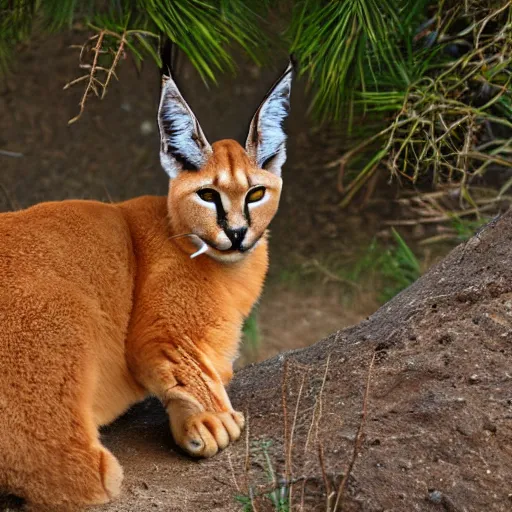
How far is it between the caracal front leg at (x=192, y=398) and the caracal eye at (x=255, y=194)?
65cm

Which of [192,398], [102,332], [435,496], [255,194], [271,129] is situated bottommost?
[435,496]

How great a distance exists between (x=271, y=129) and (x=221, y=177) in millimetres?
365

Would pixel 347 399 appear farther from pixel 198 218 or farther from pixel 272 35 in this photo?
pixel 272 35

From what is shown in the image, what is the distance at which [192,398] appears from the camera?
13.6 ft

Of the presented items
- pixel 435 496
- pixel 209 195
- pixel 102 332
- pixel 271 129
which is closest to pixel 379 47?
pixel 271 129

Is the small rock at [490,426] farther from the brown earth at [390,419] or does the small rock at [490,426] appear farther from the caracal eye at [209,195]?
the caracal eye at [209,195]

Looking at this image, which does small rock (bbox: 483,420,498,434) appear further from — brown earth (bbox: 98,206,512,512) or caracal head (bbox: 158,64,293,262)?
caracal head (bbox: 158,64,293,262)

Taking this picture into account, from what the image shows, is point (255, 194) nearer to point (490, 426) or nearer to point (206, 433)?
point (206, 433)

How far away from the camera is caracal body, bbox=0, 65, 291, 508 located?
3797 millimetres

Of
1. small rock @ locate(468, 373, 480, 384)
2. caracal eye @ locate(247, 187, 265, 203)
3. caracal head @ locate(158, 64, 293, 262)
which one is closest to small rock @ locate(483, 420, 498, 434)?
small rock @ locate(468, 373, 480, 384)

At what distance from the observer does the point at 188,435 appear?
4094 millimetres

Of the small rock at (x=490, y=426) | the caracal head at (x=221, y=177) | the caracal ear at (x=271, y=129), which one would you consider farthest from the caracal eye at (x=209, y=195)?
the small rock at (x=490, y=426)

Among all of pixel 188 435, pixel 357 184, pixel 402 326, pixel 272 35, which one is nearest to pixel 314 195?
pixel 357 184

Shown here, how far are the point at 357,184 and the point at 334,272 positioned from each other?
700 millimetres
